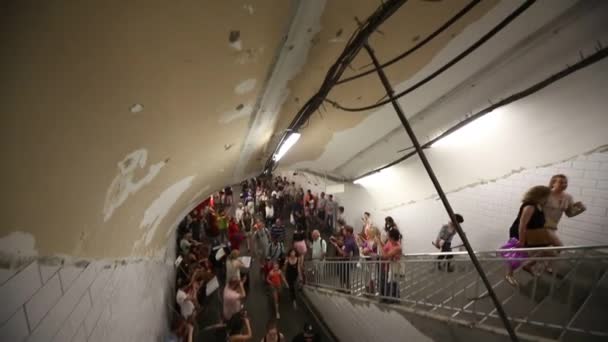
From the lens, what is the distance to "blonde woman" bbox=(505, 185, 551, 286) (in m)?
3.77

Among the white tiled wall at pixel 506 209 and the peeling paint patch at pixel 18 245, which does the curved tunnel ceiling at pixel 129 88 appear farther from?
the white tiled wall at pixel 506 209

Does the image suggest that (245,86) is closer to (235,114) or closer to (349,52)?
(235,114)

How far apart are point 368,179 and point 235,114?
734cm

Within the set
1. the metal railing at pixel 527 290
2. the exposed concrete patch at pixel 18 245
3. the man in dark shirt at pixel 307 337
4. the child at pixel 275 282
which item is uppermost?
the exposed concrete patch at pixel 18 245

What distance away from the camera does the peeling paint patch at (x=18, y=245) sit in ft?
4.34

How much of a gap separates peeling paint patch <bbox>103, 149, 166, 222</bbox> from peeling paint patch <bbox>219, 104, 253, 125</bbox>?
795 millimetres

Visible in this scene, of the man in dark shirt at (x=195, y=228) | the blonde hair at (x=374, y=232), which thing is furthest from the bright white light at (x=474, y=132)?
the man in dark shirt at (x=195, y=228)

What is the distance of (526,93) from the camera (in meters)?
4.38

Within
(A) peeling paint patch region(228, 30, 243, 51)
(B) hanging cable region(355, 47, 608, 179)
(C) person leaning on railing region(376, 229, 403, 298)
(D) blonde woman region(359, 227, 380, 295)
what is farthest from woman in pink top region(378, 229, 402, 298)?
(A) peeling paint patch region(228, 30, 243, 51)

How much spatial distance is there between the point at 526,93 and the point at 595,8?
4.06 ft

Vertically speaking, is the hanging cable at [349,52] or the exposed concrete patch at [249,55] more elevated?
the hanging cable at [349,52]

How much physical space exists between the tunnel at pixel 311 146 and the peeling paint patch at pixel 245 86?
0.03 m

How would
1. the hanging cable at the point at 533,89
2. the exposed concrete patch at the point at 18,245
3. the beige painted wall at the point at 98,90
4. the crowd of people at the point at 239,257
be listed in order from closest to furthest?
the beige painted wall at the point at 98,90
the exposed concrete patch at the point at 18,245
the hanging cable at the point at 533,89
the crowd of people at the point at 239,257

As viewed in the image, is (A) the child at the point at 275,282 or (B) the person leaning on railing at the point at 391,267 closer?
(B) the person leaning on railing at the point at 391,267
